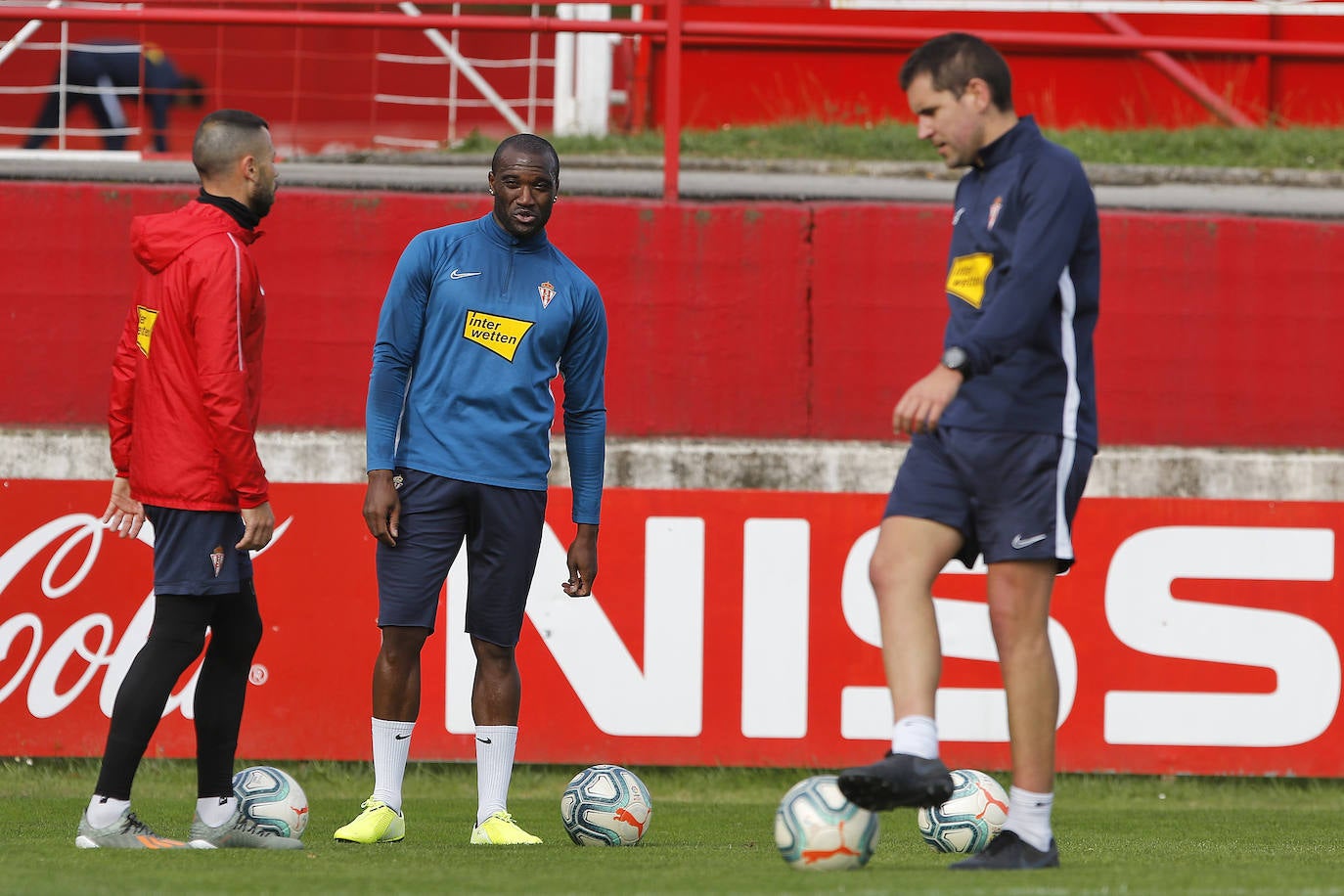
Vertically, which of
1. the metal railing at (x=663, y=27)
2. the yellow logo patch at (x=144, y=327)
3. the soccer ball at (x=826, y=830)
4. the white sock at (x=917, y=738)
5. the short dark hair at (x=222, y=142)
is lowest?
the soccer ball at (x=826, y=830)

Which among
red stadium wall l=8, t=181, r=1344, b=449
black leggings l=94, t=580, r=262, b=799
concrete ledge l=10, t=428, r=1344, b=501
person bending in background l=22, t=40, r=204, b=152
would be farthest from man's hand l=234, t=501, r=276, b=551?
person bending in background l=22, t=40, r=204, b=152

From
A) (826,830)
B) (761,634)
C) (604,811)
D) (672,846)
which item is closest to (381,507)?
(604,811)

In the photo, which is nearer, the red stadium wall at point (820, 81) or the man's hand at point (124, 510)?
the man's hand at point (124, 510)

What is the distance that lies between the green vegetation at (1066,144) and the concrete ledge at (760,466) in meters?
4.10

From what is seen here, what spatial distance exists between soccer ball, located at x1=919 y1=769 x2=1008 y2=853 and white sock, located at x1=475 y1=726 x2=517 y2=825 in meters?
1.21

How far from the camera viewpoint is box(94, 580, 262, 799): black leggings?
4344 mm

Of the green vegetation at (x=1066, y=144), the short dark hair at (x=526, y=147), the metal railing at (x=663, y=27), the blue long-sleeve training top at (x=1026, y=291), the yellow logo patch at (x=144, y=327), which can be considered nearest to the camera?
the blue long-sleeve training top at (x=1026, y=291)

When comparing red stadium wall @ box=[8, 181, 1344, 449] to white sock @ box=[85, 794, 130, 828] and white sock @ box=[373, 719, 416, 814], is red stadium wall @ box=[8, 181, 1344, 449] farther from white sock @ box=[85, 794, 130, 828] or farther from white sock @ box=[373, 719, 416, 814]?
white sock @ box=[85, 794, 130, 828]

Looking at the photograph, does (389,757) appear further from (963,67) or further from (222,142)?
(963,67)

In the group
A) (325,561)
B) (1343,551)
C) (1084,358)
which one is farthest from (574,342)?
(1343,551)

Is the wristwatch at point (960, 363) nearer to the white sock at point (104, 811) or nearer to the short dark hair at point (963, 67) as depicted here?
the short dark hair at point (963, 67)

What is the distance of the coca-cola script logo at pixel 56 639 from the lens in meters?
6.57

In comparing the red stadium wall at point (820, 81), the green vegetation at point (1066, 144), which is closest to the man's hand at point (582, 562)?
the green vegetation at point (1066, 144)

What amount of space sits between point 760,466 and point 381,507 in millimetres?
2734
